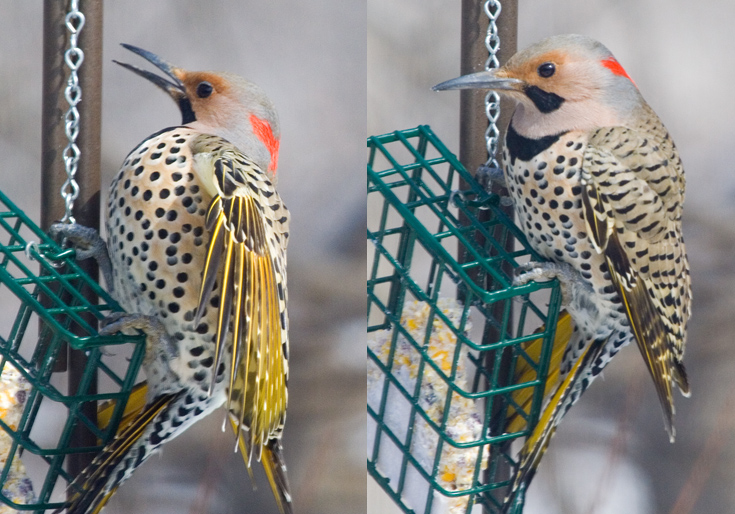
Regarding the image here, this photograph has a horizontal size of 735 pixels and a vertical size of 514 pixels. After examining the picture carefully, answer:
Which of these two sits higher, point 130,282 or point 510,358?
point 130,282

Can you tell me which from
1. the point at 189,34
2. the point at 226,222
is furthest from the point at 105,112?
the point at 226,222

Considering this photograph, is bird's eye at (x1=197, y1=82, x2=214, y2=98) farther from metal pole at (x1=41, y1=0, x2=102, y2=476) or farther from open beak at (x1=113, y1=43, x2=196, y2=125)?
metal pole at (x1=41, y1=0, x2=102, y2=476)

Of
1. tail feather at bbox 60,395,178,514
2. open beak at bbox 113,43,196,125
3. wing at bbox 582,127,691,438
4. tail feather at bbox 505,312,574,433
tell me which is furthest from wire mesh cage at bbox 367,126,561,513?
tail feather at bbox 60,395,178,514

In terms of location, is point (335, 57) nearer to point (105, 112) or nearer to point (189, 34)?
point (189, 34)

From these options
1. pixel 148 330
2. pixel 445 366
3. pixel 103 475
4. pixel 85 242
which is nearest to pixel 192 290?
pixel 148 330

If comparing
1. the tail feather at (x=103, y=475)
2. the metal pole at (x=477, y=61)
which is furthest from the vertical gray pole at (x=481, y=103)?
the tail feather at (x=103, y=475)

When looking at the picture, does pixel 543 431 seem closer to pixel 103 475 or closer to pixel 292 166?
pixel 103 475
